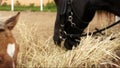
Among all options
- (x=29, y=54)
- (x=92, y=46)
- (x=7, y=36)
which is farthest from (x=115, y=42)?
(x=7, y=36)

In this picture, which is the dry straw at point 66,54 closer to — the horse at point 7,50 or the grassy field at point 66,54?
the grassy field at point 66,54

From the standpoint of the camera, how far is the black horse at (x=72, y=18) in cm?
532

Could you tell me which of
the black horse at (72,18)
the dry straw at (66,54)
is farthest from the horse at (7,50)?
the black horse at (72,18)

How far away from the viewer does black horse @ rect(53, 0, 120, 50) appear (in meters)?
5.32

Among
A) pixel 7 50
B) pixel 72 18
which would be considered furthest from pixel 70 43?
pixel 7 50

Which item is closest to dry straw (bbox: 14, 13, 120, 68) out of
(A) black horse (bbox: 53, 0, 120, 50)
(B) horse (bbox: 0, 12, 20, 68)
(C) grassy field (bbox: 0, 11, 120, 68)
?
(C) grassy field (bbox: 0, 11, 120, 68)

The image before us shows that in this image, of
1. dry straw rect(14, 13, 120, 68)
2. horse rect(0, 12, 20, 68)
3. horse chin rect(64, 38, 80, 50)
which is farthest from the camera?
horse chin rect(64, 38, 80, 50)

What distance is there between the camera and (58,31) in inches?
220

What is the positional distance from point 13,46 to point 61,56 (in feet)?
5.27

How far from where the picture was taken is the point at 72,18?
551 cm

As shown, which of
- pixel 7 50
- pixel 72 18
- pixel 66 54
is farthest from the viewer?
pixel 72 18

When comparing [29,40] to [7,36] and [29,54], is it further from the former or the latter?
[7,36]

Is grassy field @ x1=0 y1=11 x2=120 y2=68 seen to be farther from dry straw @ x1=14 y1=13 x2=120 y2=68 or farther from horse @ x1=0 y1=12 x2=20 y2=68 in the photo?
horse @ x1=0 y1=12 x2=20 y2=68

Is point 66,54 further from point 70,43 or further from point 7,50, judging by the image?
point 7,50
